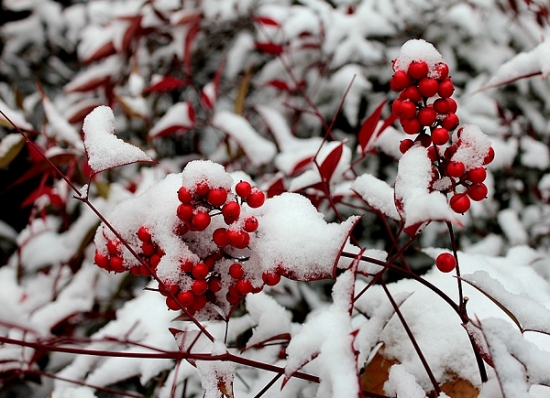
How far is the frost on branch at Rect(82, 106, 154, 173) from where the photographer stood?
567 millimetres

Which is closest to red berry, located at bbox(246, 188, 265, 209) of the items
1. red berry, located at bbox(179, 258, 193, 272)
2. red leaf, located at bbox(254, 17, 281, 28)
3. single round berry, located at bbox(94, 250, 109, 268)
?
red berry, located at bbox(179, 258, 193, 272)

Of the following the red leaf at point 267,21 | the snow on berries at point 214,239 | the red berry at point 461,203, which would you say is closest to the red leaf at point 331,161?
the snow on berries at point 214,239

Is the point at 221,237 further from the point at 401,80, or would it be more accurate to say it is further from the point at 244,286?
the point at 401,80

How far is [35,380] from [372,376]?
84 centimetres

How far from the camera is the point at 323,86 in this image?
155 centimetres

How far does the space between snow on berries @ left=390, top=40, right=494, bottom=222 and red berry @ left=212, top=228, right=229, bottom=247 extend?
21 centimetres

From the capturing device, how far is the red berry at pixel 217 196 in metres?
0.54

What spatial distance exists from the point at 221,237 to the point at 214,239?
0.01 m

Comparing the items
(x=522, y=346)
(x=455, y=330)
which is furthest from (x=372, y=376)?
(x=522, y=346)

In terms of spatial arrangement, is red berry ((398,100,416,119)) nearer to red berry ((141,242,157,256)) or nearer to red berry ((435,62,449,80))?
red berry ((435,62,449,80))

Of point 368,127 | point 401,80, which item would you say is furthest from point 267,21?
point 401,80

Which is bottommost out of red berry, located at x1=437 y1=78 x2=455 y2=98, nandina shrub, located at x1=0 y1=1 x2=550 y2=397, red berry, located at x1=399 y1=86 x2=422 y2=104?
nandina shrub, located at x1=0 y1=1 x2=550 y2=397

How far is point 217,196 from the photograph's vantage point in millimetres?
544

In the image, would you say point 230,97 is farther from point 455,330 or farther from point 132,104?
point 455,330
